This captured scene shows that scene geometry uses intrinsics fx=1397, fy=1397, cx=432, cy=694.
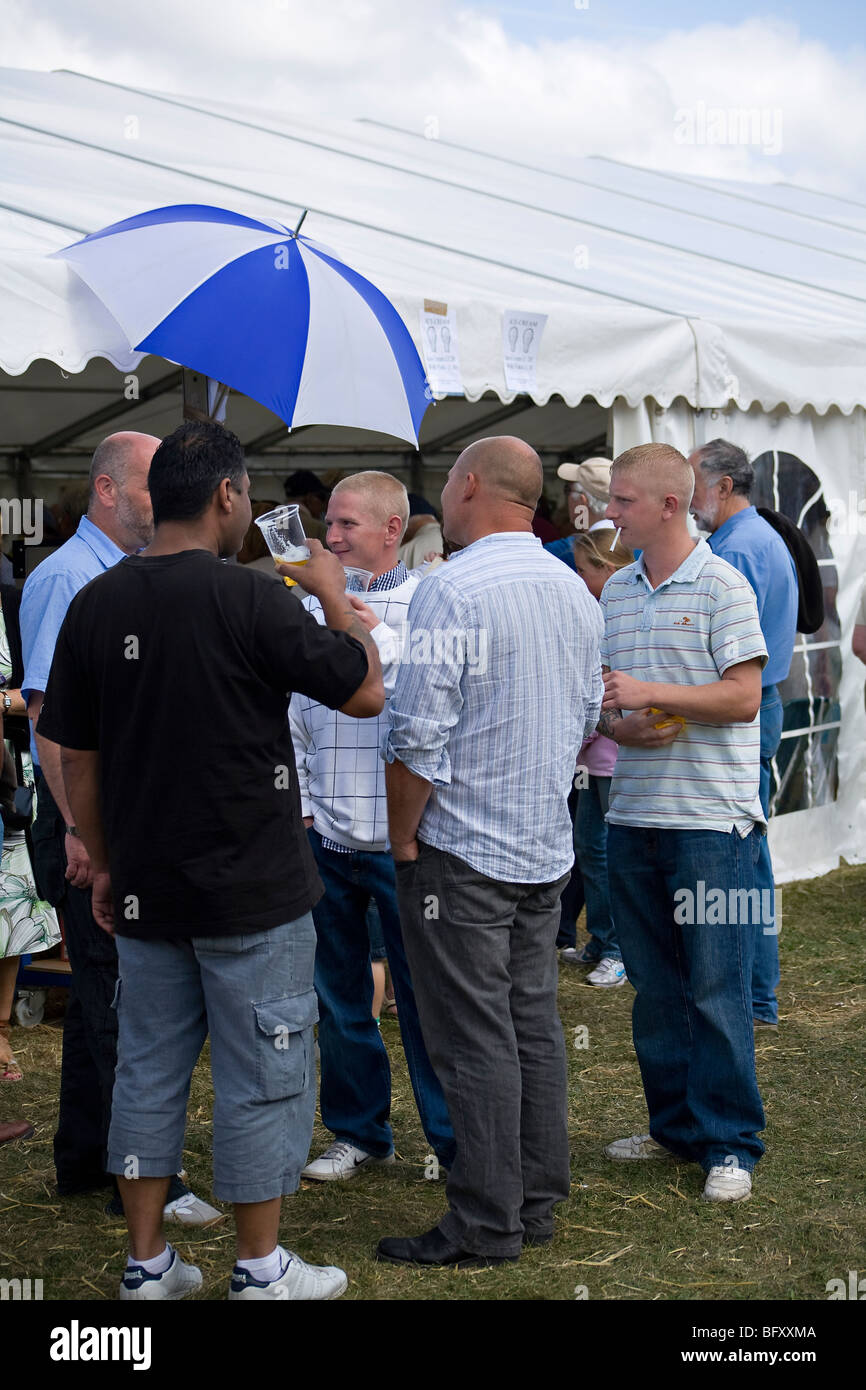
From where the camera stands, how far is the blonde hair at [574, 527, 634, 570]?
5.70 meters

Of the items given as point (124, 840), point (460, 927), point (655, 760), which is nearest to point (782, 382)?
point (655, 760)

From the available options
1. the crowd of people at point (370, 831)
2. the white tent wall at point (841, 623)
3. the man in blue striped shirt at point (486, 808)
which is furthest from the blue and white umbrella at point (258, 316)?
the white tent wall at point (841, 623)

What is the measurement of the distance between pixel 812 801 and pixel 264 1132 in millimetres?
5556

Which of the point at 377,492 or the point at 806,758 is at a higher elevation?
the point at 377,492

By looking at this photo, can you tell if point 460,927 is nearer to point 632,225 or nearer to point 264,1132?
point 264,1132

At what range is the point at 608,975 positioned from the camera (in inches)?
234

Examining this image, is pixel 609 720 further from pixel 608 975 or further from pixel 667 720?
pixel 608 975

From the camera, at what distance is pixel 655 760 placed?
3.87 m

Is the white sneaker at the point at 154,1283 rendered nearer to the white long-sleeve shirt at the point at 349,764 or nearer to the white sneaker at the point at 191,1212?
the white sneaker at the point at 191,1212

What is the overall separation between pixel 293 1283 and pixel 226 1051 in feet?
1.85

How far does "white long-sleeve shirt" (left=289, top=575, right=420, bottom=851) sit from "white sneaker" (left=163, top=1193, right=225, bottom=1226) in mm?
1014

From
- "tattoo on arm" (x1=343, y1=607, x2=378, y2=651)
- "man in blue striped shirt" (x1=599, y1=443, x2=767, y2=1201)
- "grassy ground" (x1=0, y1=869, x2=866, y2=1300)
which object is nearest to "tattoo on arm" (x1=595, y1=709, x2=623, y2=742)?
"man in blue striped shirt" (x1=599, y1=443, x2=767, y2=1201)

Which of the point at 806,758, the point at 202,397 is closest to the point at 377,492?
the point at 202,397

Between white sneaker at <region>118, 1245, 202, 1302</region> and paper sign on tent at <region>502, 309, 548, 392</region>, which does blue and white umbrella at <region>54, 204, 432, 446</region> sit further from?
white sneaker at <region>118, 1245, 202, 1302</region>
